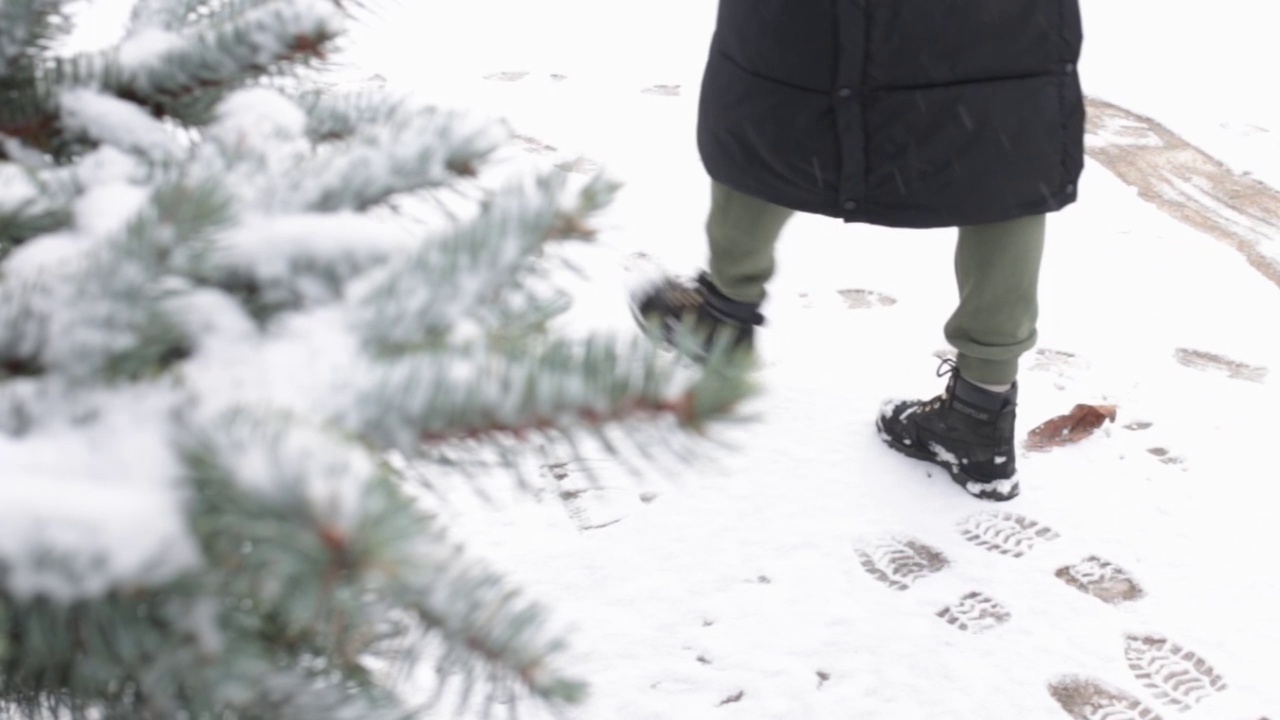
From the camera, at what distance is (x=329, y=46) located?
0.79 metres

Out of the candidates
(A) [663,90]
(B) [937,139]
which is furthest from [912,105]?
(A) [663,90]

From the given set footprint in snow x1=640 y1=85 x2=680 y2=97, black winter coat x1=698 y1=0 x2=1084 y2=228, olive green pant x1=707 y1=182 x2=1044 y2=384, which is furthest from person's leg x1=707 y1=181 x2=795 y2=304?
footprint in snow x1=640 y1=85 x2=680 y2=97

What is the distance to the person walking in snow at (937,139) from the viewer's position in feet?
6.27

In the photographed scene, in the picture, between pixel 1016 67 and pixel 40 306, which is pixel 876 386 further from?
pixel 40 306

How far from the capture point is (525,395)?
54cm

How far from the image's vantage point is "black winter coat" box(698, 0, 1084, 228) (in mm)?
1900

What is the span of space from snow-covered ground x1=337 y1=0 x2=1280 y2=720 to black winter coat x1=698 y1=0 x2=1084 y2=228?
49 centimetres

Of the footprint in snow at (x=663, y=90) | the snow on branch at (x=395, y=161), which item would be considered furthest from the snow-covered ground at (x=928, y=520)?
the footprint in snow at (x=663, y=90)

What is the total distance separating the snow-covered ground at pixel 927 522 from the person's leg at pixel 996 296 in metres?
0.27

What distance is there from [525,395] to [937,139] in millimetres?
1594

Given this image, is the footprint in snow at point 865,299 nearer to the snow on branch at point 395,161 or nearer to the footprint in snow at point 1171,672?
the footprint in snow at point 1171,672

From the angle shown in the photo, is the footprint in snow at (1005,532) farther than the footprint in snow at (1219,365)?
No

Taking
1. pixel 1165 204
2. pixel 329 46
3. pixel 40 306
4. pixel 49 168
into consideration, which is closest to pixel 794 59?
pixel 329 46

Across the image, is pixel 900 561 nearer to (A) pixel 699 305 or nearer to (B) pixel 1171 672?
(B) pixel 1171 672
